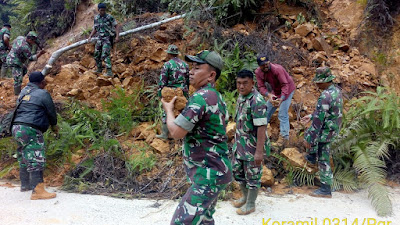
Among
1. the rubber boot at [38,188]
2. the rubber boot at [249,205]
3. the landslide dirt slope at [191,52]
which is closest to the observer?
the rubber boot at [249,205]

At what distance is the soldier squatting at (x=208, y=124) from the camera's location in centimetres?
235

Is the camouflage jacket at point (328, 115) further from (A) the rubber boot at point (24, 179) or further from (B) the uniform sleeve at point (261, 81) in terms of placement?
(A) the rubber boot at point (24, 179)

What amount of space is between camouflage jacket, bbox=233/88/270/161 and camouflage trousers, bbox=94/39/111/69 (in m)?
4.76

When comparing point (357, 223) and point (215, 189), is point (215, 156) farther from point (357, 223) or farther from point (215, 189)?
point (357, 223)

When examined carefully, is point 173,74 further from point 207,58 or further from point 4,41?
point 4,41

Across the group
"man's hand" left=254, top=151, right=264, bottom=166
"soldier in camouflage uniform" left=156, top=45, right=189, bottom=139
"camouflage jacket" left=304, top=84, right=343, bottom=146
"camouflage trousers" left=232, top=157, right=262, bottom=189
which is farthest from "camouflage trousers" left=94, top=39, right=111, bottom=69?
"camouflage jacket" left=304, top=84, right=343, bottom=146

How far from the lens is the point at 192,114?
222 centimetres

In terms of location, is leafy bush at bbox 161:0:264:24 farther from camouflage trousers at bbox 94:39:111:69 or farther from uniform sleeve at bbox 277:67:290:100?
uniform sleeve at bbox 277:67:290:100

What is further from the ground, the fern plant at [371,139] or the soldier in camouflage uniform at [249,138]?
the soldier in camouflage uniform at [249,138]

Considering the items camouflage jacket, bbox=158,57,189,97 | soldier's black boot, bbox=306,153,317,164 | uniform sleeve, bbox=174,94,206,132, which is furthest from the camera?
camouflage jacket, bbox=158,57,189,97

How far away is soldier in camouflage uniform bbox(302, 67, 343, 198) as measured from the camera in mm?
4160

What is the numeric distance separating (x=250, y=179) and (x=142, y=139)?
291cm

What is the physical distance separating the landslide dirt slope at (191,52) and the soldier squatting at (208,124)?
52 centimetres

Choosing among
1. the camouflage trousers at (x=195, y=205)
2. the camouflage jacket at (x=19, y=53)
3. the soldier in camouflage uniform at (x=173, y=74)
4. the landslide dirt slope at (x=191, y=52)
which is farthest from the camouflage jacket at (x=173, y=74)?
the camouflage jacket at (x=19, y=53)
